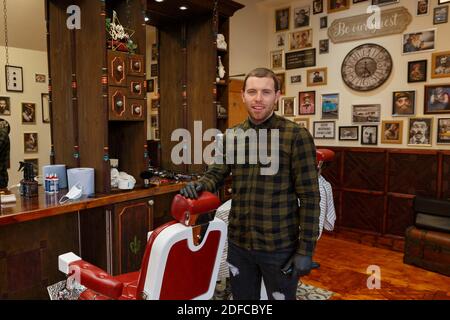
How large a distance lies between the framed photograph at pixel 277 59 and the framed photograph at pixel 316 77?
18.0 inches

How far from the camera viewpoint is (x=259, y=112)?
164 centimetres

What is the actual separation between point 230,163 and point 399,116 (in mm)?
3432

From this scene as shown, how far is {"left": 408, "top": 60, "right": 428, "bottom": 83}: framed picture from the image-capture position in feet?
13.9

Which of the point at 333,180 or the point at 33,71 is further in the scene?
the point at 333,180

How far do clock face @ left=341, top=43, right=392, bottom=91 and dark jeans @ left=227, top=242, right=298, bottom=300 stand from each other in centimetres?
365

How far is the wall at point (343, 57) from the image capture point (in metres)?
4.21

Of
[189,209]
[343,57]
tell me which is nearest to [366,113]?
[343,57]

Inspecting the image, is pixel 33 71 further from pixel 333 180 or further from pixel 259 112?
pixel 333 180

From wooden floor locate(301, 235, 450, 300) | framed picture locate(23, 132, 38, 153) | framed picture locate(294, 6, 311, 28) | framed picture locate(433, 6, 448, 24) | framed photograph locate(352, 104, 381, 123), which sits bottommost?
wooden floor locate(301, 235, 450, 300)

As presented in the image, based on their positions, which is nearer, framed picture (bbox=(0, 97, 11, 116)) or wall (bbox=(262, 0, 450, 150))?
framed picture (bbox=(0, 97, 11, 116))

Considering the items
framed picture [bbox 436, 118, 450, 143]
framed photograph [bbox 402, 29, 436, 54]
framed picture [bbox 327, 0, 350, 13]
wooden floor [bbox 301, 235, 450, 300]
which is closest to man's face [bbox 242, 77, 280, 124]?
wooden floor [bbox 301, 235, 450, 300]

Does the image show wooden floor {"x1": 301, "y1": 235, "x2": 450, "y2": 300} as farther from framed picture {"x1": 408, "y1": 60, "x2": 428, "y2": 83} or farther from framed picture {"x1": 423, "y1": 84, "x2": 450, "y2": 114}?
framed picture {"x1": 408, "y1": 60, "x2": 428, "y2": 83}
